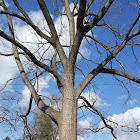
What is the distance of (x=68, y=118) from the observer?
2.69 m

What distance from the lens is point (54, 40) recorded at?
3.40m

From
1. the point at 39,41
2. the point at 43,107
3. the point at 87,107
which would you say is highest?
the point at 39,41

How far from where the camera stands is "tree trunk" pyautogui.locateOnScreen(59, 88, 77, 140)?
2.59 meters

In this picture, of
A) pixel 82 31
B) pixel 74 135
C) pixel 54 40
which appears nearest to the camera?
pixel 74 135

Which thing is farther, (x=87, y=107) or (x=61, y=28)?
(x=61, y=28)

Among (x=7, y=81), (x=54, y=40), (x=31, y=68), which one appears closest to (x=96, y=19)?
(x=54, y=40)

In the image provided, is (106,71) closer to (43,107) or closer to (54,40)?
(54,40)

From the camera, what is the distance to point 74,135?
262cm

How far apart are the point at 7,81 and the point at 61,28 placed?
2.02 meters

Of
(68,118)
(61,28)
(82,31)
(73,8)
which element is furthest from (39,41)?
(68,118)

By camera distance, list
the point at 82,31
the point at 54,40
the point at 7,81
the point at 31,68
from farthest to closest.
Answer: the point at 31,68 < the point at 7,81 < the point at 54,40 < the point at 82,31

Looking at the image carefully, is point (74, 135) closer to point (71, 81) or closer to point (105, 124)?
point (71, 81)

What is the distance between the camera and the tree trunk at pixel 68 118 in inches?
102

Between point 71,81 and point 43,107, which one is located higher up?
point 71,81
